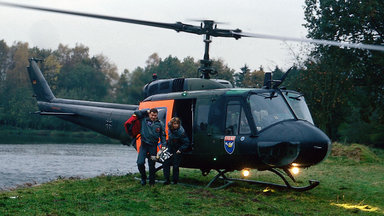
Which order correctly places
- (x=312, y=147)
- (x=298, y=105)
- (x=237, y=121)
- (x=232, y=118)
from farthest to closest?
(x=298, y=105), (x=232, y=118), (x=237, y=121), (x=312, y=147)

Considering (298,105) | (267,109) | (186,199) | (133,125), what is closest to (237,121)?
(267,109)

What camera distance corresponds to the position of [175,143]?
1048cm

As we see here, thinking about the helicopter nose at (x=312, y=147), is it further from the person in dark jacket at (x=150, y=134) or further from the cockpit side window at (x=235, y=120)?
the person in dark jacket at (x=150, y=134)

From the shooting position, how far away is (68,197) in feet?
28.5

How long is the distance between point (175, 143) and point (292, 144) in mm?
2790

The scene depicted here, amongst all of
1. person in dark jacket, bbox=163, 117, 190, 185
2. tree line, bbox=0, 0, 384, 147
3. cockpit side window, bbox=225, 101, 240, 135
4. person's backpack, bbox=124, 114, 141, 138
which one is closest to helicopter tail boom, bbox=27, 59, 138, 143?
person's backpack, bbox=124, 114, 141, 138

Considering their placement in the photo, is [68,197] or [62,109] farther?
[62,109]

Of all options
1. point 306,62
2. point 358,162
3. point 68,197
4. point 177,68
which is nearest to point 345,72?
point 306,62

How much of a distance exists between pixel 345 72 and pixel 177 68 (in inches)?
1085

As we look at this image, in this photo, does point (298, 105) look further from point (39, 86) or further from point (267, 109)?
point (39, 86)

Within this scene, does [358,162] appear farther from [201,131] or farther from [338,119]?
[338,119]

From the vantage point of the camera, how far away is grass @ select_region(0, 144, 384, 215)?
299 inches

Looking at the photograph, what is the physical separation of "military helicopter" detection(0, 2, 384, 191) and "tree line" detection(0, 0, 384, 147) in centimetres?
1513

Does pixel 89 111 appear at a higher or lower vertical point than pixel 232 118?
lower
